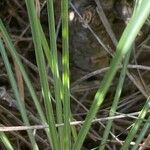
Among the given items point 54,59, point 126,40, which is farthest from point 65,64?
point 126,40

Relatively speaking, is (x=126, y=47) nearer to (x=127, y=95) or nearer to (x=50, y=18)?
(x=50, y=18)

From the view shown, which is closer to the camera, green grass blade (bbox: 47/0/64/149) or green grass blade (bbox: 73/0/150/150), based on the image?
green grass blade (bbox: 73/0/150/150)

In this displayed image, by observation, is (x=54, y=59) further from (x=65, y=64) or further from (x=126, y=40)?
(x=126, y=40)

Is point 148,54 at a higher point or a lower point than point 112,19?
lower

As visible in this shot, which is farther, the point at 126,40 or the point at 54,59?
the point at 54,59

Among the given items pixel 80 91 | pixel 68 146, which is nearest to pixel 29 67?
pixel 80 91

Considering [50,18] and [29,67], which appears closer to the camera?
[50,18]

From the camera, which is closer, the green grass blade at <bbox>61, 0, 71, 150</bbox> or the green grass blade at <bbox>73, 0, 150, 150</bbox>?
the green grass blade at <bbox>73, 0, 150, 150</bbox>

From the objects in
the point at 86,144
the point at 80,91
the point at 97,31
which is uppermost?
the point at 97,31

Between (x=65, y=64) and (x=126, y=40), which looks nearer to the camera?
(x=126, y=40)

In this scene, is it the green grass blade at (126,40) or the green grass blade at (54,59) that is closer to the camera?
the green grass blade at (126,40)

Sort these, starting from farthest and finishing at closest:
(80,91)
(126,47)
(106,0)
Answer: (80,91) → (106,0) → (126,47)
